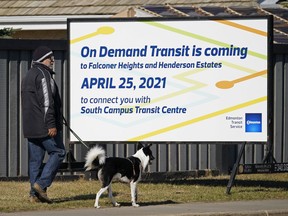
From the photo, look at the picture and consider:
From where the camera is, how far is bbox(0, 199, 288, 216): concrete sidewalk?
1466 centimetres

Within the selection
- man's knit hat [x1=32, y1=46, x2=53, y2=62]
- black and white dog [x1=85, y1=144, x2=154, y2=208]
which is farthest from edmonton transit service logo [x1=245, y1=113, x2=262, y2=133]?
man's knit hat [x1=32, y1=46, x2=53, y2=62]

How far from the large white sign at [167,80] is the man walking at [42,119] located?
85.2 inches

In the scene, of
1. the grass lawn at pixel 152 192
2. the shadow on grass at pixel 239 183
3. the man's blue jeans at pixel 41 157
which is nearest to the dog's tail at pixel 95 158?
the man's blue jeans at pixel 41 157

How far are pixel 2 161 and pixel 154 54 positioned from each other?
3388 mm

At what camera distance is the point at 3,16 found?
29.3m

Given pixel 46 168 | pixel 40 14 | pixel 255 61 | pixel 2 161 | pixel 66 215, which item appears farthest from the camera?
pixel 40 14

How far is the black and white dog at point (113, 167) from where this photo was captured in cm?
1516

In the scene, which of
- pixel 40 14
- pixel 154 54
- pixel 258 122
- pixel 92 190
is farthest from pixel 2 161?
pixel 40 14

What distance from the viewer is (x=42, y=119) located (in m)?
15.4

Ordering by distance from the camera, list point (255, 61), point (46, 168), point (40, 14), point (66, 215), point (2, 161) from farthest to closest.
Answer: point (40, 14), point (2, 161), point (255, 61), point (46, 168), point (66, 215)

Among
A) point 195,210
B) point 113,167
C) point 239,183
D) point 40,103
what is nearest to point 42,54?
point 40,103

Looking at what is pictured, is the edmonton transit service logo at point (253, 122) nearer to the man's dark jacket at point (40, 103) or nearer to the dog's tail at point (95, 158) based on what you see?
the dog's tail at point (95, 158)

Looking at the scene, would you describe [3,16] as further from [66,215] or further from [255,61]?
[66,215]

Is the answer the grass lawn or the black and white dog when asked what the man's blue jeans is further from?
the black and white dog
